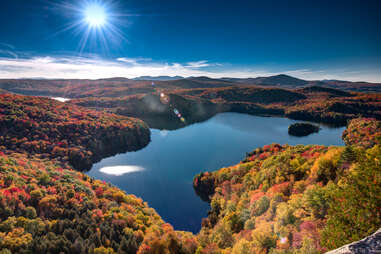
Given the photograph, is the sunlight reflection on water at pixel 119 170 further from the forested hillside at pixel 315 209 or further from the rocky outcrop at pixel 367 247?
the rocky outcrop at pixel 367 247

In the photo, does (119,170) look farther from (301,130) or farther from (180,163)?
(301,130)

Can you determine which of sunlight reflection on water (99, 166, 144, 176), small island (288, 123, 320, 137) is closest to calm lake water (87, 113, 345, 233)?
sunlight reflection on water (99, 166, 144, 176)

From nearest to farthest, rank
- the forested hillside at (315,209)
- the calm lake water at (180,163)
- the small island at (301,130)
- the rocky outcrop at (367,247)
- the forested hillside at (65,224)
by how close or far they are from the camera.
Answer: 1. the rocky outcrop at (367,247)
2. the forested hillside at (315,209)
3. the forested hillside at (65,224)
4. the calm lake water at (180,163)
5. the small island at (301,130)

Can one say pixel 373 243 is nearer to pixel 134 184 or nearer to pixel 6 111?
pixel 134 184

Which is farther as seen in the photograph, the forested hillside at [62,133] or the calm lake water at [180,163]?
the forested hillside at [62,133]

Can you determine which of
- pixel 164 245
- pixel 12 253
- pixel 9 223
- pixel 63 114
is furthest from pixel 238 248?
pixel 63 114

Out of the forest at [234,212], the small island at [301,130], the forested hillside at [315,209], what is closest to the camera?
the forested hillside at [315,209]

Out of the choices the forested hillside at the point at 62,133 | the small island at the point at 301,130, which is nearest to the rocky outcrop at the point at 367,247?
the forested hillside at the point at 62,133

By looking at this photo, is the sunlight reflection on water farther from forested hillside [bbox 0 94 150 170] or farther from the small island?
the small island
